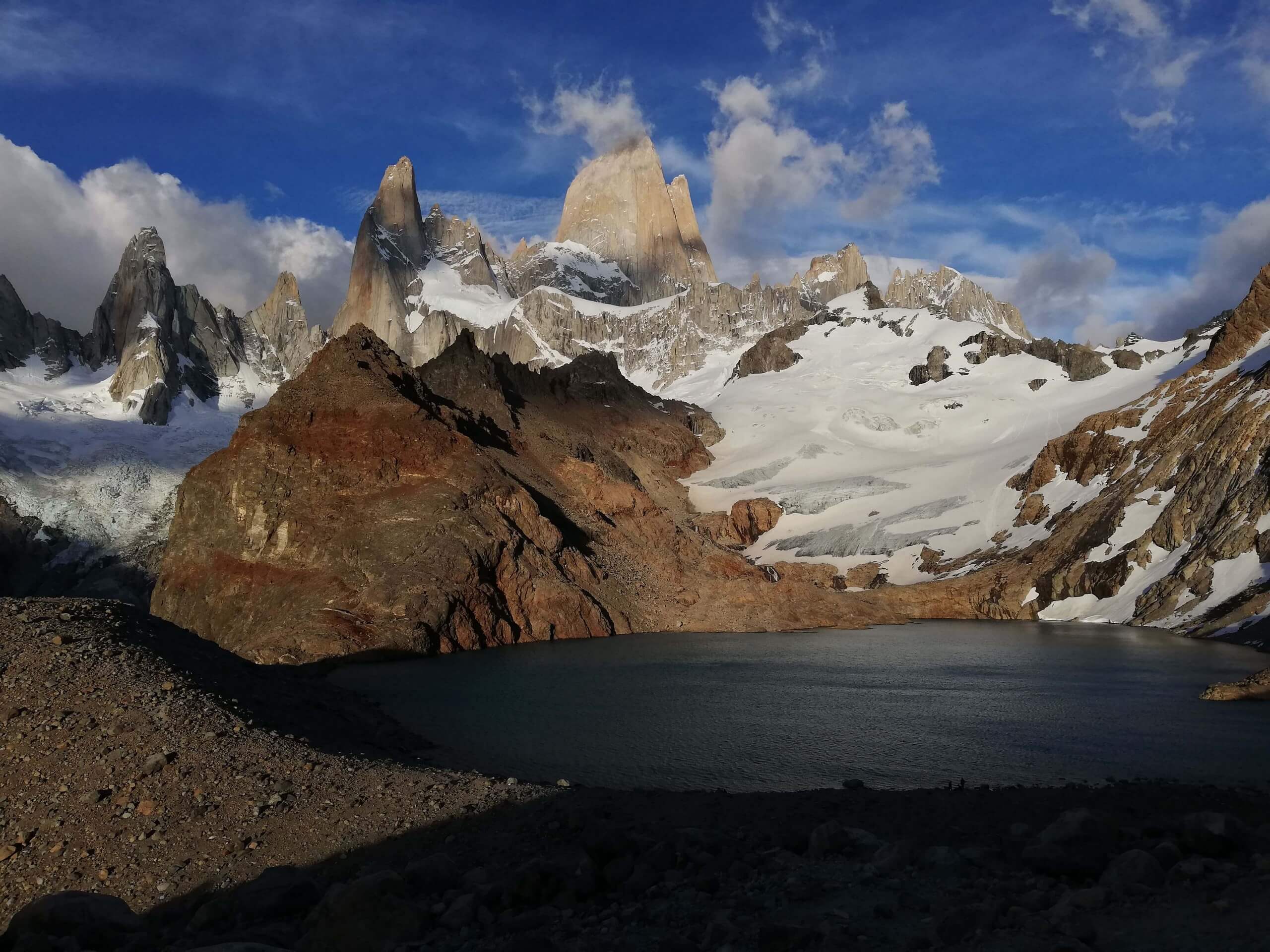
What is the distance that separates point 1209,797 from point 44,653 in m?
25.7

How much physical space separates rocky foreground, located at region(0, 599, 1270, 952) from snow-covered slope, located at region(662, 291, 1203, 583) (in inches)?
3852

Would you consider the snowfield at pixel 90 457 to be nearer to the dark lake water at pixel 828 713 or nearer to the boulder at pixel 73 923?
the dark lake water at pixel 828 713

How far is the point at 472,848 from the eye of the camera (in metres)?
15.7

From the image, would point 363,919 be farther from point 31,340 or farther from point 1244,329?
point 31,340

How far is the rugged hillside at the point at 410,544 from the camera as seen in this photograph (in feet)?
193

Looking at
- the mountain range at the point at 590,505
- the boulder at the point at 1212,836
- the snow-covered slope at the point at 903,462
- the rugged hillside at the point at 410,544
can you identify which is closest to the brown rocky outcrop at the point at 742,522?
the mountain range at the point at 590,505

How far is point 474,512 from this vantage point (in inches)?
2662

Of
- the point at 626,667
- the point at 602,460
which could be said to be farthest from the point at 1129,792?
the point at 602,460

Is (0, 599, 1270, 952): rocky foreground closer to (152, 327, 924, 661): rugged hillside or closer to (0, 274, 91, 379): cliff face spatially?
(152, 327, 924, 661): rugged hillside

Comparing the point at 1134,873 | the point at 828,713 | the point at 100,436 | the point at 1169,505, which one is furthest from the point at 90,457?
the point at 1134,873

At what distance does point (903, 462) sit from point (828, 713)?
132551mm

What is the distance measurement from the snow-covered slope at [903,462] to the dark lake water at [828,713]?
60309mm

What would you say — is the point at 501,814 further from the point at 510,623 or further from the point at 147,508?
the point at 147,508

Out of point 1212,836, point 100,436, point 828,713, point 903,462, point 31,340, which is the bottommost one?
point 828,713
